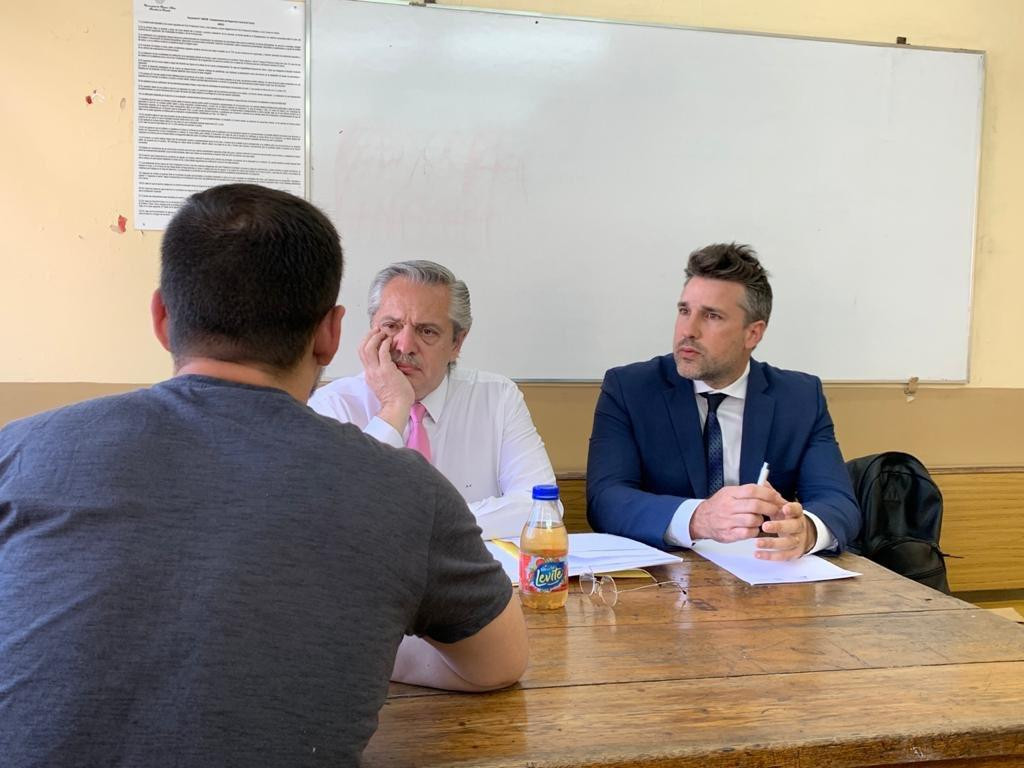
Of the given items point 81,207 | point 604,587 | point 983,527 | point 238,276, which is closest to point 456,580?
point 238,276

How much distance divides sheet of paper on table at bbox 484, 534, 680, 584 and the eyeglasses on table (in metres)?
0.02

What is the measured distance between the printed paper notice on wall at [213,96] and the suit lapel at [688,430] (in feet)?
4.36

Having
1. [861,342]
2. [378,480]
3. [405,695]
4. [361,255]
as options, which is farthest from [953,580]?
[378,480]

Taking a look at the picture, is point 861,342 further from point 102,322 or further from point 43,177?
point 43,177

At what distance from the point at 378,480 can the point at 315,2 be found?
7.28 feet

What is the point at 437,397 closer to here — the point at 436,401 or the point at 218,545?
the point at 436,401

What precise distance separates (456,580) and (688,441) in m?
1.43

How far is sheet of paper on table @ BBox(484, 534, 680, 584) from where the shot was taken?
1.60m

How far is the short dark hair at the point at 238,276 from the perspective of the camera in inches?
33.3

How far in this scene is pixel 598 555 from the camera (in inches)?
66.4

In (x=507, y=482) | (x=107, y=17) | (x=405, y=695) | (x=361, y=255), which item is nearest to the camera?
(x=405, y=695)

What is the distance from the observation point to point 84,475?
76 cm

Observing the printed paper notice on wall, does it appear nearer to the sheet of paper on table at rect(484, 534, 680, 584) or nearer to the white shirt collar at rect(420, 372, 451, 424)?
the white shirt collar at rect(420, 372, 451, 424)

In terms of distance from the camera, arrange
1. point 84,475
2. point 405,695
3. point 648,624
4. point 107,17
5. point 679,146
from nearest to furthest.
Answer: point 84,475 → point 405,695 → point 648,624 → point 107,17 → point 679,146
